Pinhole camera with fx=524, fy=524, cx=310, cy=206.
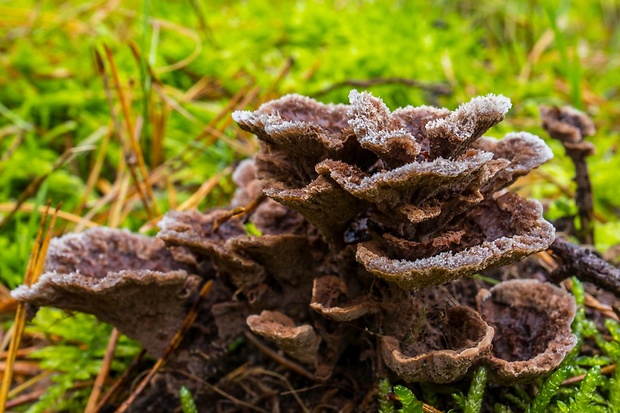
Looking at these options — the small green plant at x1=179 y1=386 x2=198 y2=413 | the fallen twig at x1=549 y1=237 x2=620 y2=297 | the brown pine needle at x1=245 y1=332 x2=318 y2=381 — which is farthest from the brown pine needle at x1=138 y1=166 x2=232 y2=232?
the fallen twig at x1=549 y1=237 x2=620 y2=297

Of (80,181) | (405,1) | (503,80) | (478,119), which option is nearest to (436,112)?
(478,119)

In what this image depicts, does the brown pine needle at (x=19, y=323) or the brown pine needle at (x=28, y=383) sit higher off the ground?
the brown pine needle at (x=19, y=323)

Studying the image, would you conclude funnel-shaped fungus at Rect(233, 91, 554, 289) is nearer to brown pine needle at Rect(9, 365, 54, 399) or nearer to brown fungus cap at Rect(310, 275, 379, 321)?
brown fungus cap at Rect(310, 275, 379, 321)

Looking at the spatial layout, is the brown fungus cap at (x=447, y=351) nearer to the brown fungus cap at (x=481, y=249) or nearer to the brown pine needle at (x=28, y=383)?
the brown fungus cap at (x=481, y=249)

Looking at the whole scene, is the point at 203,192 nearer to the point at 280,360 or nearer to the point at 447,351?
the point at 280,360

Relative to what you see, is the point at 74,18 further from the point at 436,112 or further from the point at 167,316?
the point at 436,112

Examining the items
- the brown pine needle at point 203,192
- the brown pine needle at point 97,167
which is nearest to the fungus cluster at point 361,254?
the brown pine needle at point 203,192

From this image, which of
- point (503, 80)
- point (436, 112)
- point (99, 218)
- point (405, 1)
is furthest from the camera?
point (405, 1)
